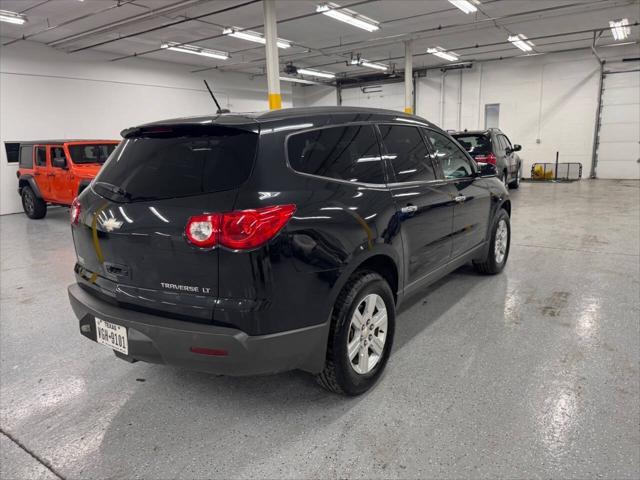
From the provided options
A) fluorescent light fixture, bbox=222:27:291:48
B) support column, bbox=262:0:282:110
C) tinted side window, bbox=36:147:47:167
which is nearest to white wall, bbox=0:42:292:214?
tinted side window, bbox=36:147:47:167

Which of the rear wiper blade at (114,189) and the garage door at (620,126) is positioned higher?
the garage door at (620,126)

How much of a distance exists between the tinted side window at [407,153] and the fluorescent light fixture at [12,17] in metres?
9.64

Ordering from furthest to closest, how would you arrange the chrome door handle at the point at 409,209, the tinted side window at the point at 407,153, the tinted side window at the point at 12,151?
the tinted side window at the point at 12,151, the tinted side window at the point at 407,153, the chrome door handle at the point at 409,209

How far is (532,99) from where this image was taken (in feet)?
51.5

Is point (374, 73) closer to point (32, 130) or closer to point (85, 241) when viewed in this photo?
point (32, 130)

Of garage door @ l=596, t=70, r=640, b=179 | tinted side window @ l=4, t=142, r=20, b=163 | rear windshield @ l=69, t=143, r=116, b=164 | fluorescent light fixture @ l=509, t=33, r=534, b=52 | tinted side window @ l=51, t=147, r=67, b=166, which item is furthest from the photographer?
A: garage door @ l=596, t=70, r=640, b=179

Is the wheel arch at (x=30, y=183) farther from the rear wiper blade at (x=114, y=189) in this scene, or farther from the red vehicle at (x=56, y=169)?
the rear wiper blade at (x=114, y=189)

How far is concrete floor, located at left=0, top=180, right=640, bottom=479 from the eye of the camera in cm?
185

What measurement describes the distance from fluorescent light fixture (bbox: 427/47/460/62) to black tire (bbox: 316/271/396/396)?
44.9 ft

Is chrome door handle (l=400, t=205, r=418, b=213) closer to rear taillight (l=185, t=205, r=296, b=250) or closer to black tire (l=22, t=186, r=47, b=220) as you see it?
rear taillight (l=185, t=205, r=296, b=250)

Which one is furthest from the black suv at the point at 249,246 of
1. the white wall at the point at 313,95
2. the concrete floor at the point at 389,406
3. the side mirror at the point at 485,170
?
the white wall at the point at 313,95

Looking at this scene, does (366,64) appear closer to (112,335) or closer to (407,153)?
(407,153)

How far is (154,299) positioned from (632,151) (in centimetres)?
1688

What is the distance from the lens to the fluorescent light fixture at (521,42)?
1252 centimetres
